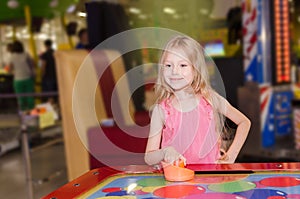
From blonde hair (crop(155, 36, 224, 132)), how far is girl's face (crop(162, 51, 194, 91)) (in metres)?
A: 0.01

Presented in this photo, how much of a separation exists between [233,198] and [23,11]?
6.43 m

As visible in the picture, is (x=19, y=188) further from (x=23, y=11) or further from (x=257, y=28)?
(x=23, y=11)

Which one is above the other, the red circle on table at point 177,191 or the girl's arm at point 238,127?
the girl's arm at point 238,127

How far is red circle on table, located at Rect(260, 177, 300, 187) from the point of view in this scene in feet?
3.48

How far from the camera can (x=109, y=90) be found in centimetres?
294

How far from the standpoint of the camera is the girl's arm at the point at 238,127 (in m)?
1.28

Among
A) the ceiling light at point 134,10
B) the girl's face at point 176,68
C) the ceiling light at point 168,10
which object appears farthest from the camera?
the ceiling light at point 168,10

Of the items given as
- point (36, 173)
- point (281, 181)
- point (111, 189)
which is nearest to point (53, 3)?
point (36, 173)

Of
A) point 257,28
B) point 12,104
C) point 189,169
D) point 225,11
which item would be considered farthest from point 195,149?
point 225,11

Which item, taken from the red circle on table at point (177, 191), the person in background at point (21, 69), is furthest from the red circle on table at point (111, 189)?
the person in background at point (21, 69)

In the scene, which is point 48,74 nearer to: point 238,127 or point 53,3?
point 53,3

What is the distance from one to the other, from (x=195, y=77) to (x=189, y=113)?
0.43 ft

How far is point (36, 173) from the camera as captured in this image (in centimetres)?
401

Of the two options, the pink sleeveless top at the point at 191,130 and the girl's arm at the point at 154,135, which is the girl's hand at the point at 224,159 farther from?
the girl's arm at the point at 154,135
